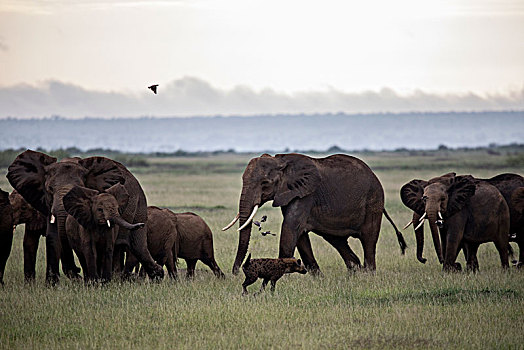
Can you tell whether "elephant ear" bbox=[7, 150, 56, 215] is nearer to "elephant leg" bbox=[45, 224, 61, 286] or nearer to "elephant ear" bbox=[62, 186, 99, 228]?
"elephant leg" bbox=[45, 224, 61, 286]

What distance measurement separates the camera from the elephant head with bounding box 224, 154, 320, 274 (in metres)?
15.2

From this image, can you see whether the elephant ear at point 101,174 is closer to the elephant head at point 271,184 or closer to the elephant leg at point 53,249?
the elephant leg at point 53,249

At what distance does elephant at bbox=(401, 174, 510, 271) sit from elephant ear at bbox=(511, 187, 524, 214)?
2.07 feet

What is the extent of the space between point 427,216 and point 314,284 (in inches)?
102

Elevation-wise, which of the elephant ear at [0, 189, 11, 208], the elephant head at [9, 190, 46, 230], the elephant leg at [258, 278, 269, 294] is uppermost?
the elephant ear at [0, 189, 11, 208]

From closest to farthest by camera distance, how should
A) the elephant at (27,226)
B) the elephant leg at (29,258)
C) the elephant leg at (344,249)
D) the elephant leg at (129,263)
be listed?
1. the elephant at (27,226)
2. the elephant leg at (129,263)
3. the elephant leg at (29,258)
4. the elephant leg at (344,249)

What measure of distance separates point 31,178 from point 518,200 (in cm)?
908

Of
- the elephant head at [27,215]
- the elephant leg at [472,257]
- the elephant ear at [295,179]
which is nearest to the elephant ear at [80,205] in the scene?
the elephant head at [27,215]

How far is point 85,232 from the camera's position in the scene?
1405cm

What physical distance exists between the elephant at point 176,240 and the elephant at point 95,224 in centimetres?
123

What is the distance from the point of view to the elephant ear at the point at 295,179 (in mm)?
15609

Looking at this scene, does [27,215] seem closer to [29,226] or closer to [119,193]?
[29,226]

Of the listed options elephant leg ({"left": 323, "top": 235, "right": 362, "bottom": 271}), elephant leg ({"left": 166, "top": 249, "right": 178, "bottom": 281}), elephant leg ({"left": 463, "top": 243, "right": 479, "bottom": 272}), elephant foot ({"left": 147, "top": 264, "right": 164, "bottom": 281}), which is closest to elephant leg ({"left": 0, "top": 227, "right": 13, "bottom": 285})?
elephant foot ({"left": 147, "top": 264, "right": 164, "bottom": 281})

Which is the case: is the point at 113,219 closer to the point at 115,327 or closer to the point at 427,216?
the point at 115,327
